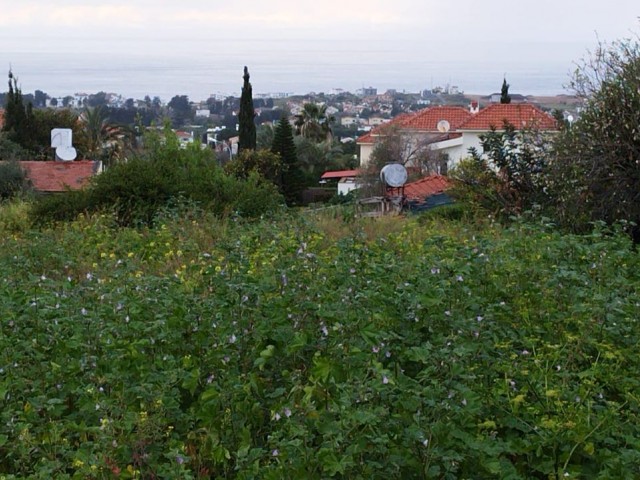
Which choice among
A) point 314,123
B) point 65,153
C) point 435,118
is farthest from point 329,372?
point 314,123

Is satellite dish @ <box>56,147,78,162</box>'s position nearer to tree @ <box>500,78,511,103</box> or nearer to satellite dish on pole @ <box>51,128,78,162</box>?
satellite dish on pole @ <box>51,128,78,162</box>

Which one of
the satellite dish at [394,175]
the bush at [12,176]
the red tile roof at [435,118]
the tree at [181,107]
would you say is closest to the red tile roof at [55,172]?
the bush at [12,176]

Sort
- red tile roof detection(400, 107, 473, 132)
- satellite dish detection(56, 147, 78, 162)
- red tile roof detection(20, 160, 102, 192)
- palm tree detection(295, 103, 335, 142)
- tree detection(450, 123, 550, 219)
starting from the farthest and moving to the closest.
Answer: palm tree detection(295, 103, 335, 142), red tile roof detection(400, 107, 473, 132), satellite dish detection(56, 147, 78, 162), red tile roof detection(20, 160, 102, 192), tree detection(450, 123, 550, 219)

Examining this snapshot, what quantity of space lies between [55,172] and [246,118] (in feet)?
40.4

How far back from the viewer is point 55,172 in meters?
33.1

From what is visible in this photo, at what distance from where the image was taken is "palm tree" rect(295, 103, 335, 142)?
198 ft

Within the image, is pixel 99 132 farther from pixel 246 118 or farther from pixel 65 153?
pixel 65 153

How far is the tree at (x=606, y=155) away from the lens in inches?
393

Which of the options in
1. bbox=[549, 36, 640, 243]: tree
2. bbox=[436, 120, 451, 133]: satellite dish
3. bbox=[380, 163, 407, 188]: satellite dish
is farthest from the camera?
A: bbox=[436, 120, 451, 133]: satellite dish

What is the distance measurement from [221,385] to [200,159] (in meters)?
11.4

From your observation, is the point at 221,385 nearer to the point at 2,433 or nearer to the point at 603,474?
the point at 2,433

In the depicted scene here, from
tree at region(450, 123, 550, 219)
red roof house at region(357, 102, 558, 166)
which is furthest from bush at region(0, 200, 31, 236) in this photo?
red roof house at region(357, 102, 558, 166)

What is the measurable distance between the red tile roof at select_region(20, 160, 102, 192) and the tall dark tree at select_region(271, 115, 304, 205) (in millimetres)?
9161

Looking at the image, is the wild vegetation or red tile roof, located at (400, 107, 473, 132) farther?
red tile roof, located at (400, 107, 473, 132)
